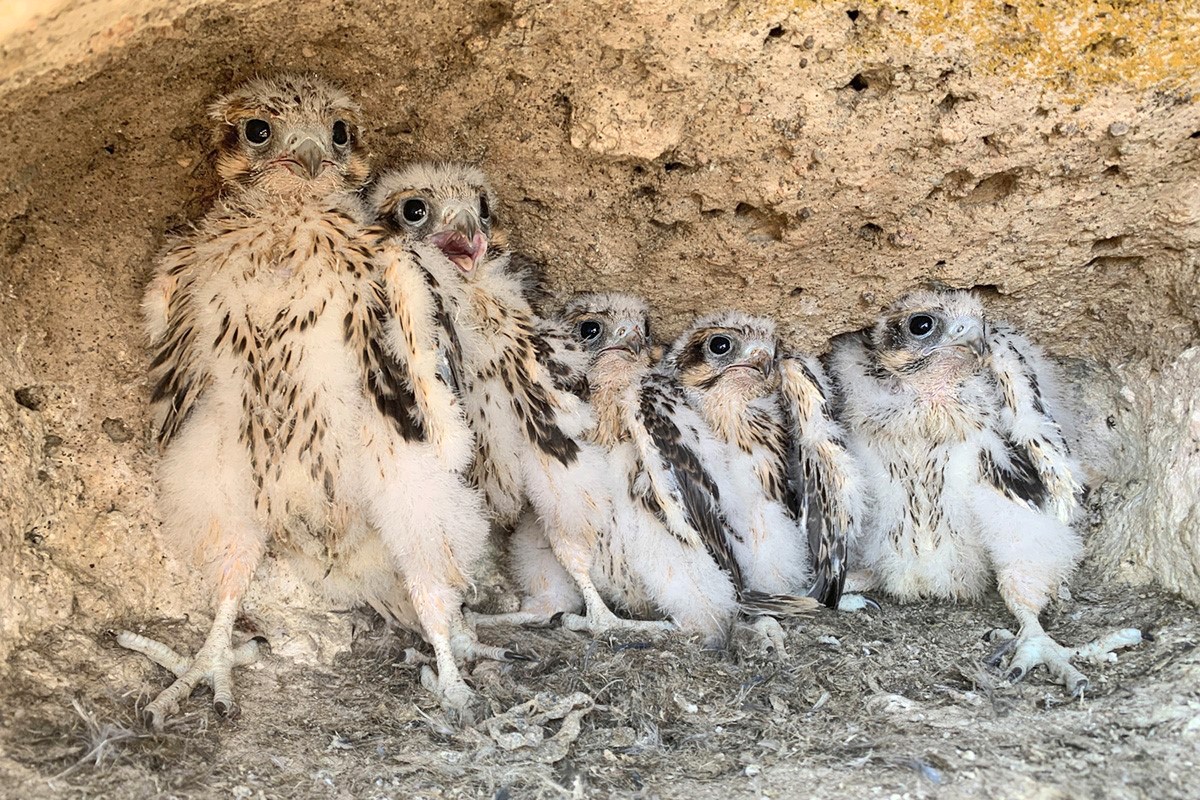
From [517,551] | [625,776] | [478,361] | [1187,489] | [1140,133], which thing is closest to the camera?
[625,776]

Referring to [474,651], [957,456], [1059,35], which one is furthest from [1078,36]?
[474,651]

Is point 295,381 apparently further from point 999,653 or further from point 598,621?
point 999,653

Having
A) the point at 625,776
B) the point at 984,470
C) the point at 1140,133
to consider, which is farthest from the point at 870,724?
the point at 1140,133

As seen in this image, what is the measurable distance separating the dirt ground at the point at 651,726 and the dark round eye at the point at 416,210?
48.4 inches

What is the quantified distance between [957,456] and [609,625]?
4.04 feet

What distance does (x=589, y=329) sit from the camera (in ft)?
11.8

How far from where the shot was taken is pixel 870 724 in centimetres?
266

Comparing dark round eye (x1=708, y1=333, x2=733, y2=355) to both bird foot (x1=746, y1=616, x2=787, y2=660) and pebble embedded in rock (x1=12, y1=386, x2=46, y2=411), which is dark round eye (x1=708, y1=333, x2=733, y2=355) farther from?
pebble embedded in rock (x1=12, y1=386, x2=46, y2=411)

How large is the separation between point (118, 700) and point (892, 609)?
2.26m

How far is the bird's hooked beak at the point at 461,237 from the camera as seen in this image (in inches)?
126

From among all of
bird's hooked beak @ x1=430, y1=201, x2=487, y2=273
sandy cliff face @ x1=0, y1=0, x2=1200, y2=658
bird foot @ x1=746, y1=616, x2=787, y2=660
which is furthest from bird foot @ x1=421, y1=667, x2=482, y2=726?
bird's hooked beak @ x1=430, y1=201, x2=487, y2=273

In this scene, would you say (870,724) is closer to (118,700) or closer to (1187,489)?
(1187,489)

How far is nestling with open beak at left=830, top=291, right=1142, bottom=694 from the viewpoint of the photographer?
10.9ft

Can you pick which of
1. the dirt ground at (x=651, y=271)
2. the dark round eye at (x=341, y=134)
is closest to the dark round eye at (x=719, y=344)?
the dirt ground at (x=651, y=271)
